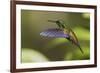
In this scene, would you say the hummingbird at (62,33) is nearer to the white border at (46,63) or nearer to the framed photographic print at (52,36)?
the framed photographic print at (52,36)

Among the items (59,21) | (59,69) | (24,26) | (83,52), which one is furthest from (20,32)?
(83,52)

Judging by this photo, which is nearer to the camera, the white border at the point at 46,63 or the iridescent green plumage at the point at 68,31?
the white border at the point at 46,63

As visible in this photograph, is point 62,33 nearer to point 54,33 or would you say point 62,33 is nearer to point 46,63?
point 54,33

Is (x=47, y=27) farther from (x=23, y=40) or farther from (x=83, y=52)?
(x=83, y=52)

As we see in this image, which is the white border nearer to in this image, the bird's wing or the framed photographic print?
the framed photographic print

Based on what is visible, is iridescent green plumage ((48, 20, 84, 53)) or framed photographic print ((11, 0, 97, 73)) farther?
iridescent green plumage ((48, 20, 84, 53))

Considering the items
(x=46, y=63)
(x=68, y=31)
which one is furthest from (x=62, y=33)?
(x=46, y=63)

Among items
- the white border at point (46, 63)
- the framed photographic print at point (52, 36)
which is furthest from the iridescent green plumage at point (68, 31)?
the white border at point (46, 63)

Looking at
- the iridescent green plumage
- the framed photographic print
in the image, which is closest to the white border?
the framed photographic print
